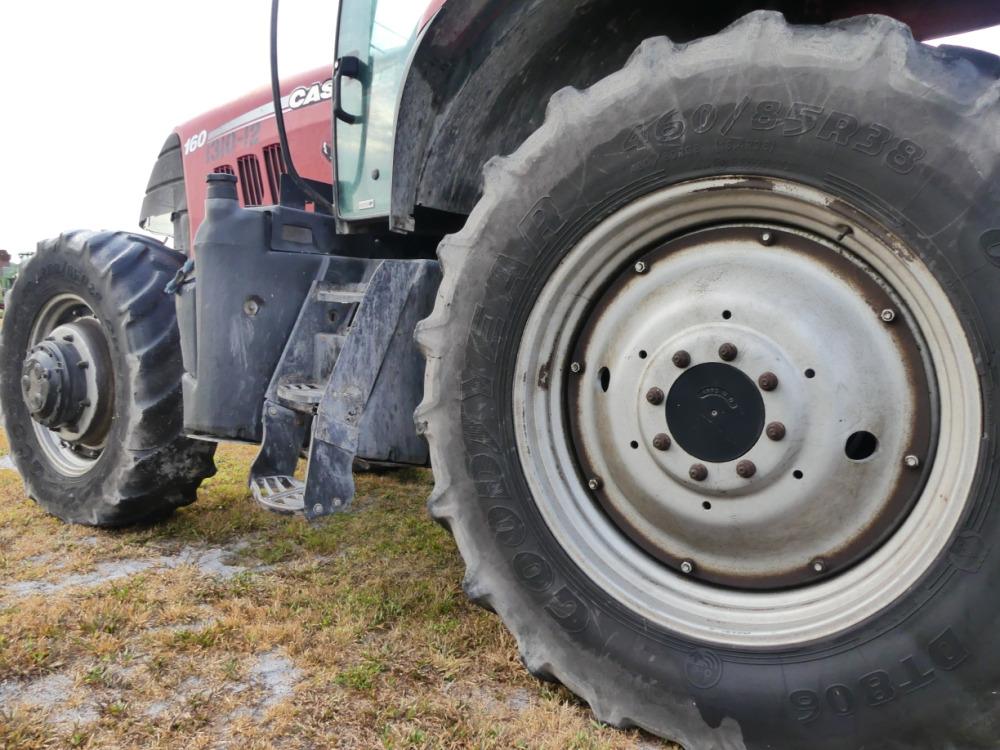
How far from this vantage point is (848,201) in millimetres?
1451

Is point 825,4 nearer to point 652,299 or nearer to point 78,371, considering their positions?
point 652,299

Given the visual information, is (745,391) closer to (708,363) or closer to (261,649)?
(708,363)

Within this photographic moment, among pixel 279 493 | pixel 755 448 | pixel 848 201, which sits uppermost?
pixel 848 201

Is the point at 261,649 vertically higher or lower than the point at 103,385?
lower

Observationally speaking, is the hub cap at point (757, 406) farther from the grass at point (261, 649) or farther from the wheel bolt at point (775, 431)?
the grass at point (261, 649)

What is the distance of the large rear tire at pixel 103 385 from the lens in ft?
9.93

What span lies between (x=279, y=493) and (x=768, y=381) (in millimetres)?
1519

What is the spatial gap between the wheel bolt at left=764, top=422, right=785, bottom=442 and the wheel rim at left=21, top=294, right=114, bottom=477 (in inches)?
114

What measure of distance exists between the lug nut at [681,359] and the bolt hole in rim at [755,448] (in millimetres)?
19

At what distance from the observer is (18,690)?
1.85m

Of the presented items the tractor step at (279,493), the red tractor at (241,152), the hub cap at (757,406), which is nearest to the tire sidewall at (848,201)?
the hub cap at (757,406)

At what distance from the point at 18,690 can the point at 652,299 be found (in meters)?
1.92

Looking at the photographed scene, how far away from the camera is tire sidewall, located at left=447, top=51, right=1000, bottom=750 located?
1.33 meters

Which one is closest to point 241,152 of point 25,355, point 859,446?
point 25,355
